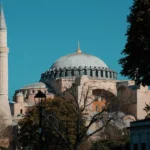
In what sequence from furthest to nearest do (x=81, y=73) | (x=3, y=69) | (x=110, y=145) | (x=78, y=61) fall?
(x=78, y=61), (x=81, y=73), (x=3, y=69), (x=110, y=145)

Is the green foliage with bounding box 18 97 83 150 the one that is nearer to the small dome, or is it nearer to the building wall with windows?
the building wall with windows

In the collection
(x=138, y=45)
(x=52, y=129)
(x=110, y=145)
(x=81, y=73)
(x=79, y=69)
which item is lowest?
(x=110, y=145)

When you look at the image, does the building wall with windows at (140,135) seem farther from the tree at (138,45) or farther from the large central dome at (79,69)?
the large central dome at (79,69)

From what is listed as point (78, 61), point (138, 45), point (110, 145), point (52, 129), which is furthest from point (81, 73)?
point (138, 45)

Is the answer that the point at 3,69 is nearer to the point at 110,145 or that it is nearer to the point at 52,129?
the point at 110,145

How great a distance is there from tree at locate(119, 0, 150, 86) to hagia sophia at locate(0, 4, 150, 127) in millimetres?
60947

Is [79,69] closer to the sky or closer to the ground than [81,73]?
closer to the sky

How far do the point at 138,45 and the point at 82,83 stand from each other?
69582 millimetres

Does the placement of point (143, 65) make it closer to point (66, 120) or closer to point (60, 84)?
point (66, 120)

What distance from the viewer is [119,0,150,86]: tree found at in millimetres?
30578

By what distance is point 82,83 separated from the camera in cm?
10038

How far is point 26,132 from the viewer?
62969 millimetres

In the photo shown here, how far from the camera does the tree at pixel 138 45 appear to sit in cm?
3058

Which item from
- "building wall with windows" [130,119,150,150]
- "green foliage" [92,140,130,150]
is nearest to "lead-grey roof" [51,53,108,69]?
"green foliage" [92,140,130,150]
